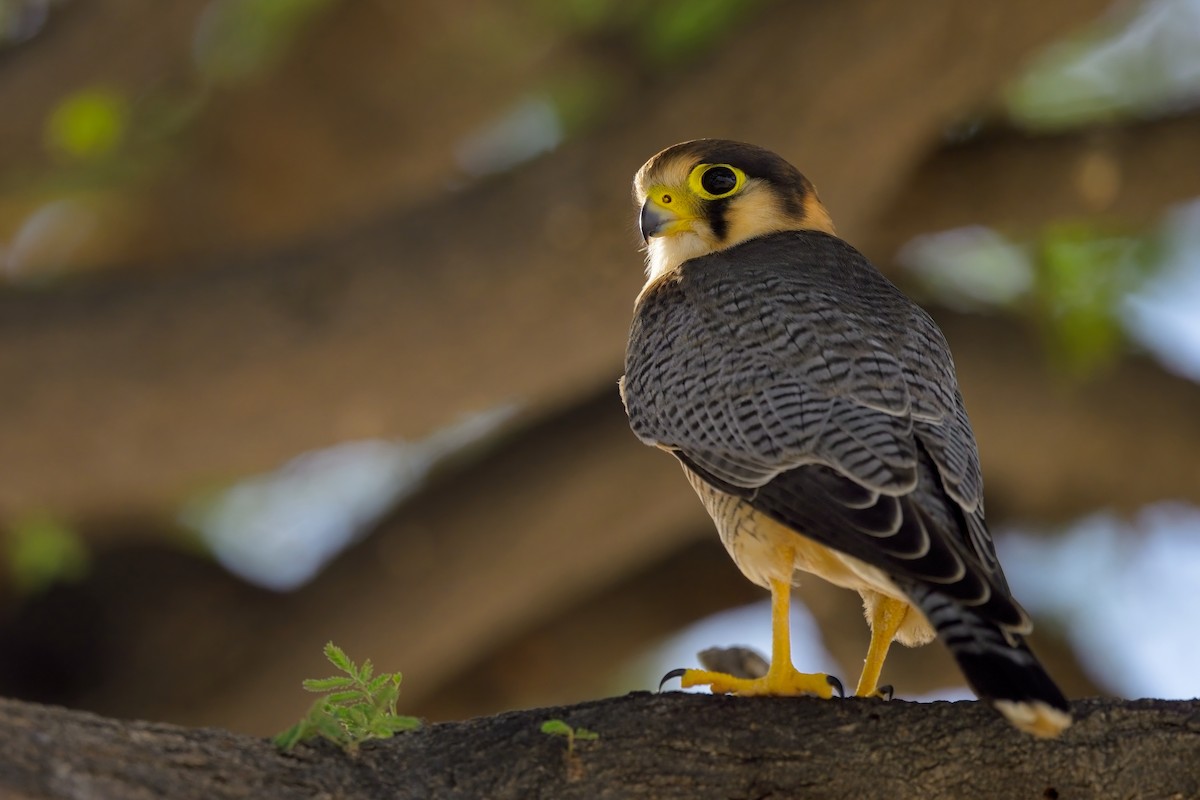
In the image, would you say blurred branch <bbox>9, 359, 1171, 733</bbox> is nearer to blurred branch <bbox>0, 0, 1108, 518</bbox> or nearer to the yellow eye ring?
blurred branch <bbox>0, 0, 1108, 518</bbox>

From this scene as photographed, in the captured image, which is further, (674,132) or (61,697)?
(61,697)

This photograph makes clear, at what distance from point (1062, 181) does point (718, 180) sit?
346cm

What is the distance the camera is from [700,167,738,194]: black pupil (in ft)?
16.9

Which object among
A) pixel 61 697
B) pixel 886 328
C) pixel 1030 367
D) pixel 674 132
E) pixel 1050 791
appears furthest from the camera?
pixel 61 697

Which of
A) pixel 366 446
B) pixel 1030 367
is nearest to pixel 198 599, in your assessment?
pixel 366 446

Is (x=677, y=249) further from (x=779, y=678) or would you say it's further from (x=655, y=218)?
(x=779, y=678)

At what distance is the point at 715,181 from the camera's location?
5.16 m

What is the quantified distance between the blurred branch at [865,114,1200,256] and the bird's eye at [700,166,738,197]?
333 centimetres

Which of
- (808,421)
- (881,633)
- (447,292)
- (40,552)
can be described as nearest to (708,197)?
(808,421)

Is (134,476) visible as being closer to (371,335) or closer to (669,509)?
(371,335)

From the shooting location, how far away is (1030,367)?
866 centimetres

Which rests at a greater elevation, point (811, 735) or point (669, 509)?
point (669, 509)

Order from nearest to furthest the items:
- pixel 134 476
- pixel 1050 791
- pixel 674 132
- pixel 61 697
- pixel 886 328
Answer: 1. pixel 1050 791
2. pixel 886 328
3. pixel 674 132
4. pixel 134 476
5. pixel 61 697

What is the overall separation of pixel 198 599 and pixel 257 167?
8.57ft
